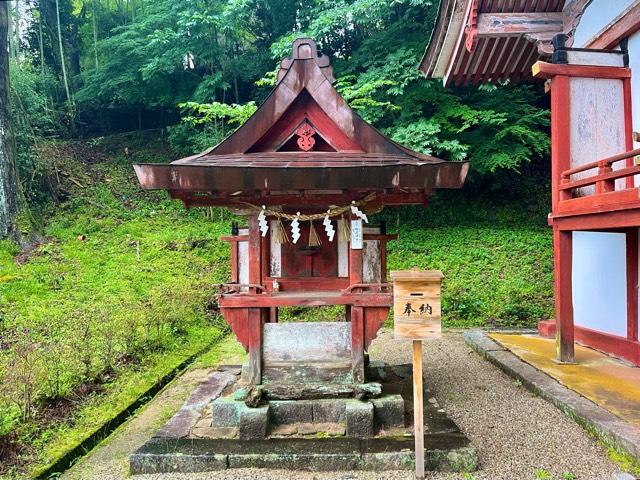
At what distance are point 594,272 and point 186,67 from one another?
16710 mm

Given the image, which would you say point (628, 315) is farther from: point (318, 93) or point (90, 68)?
point (90, 68)

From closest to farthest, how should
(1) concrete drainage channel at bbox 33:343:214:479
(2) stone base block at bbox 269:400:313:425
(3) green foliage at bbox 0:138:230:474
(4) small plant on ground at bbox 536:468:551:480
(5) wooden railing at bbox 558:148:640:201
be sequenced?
(4) small plant on ground at bbox 536:468:551:480, (1) concrete drainage channel at bbox 33:343:214:479, (2) stone base block at bbox 269:400:313:425, (5) wooden railing at bbox 558:148:640:201, (3) green foliage at bbox 0:138:230:474

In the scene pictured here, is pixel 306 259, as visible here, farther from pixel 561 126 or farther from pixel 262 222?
pixel 561 126

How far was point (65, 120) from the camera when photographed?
1839 cm

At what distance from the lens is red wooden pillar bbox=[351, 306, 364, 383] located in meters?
4.72

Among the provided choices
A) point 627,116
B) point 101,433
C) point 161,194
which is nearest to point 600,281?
point 627,116

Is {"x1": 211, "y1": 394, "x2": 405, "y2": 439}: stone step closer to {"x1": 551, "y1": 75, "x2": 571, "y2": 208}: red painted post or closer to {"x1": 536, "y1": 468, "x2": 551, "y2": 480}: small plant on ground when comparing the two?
{"x1": 536, "y1": 468, "x2": 551, "y2": 480}: small plant on ground

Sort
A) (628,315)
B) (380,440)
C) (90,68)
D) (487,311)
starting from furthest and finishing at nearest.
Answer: (90,68), (487,311), (628,315), (380,440)

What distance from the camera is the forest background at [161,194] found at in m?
6.66

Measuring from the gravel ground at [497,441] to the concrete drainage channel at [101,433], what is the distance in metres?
0.16

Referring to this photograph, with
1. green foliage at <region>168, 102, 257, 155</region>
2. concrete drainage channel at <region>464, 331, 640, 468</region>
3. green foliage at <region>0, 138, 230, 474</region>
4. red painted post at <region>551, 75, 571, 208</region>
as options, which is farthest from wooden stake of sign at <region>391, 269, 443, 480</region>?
green foliage at <region>168, 102, 257, 155</region>

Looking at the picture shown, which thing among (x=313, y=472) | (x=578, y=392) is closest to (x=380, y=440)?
(x=313, y=472)

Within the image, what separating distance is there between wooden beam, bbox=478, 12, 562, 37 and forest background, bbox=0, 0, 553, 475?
415 centimetres

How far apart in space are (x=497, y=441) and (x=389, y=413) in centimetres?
109
